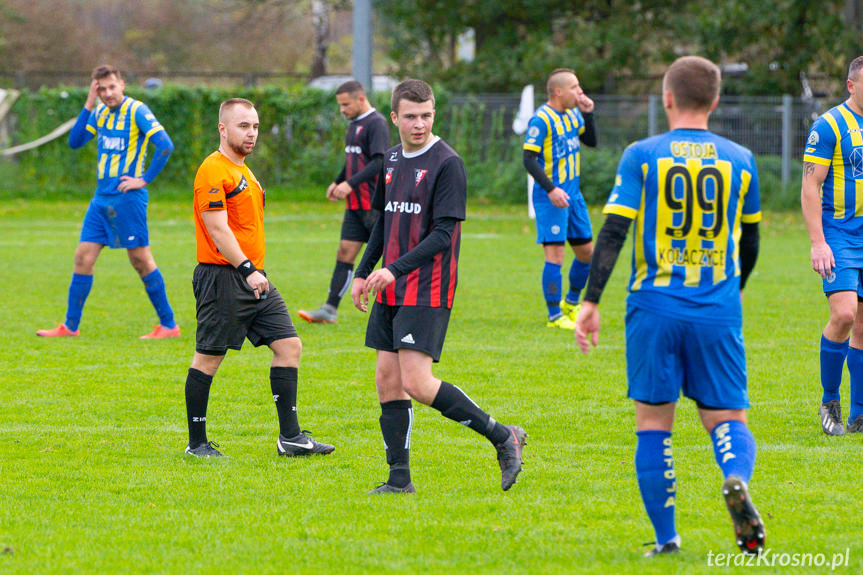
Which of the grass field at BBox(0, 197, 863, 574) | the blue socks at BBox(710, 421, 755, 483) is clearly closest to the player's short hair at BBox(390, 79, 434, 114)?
the grass field at BBox(0, 197, 863, 574)

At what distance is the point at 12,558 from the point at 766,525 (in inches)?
118

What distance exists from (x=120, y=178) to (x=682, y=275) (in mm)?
6666

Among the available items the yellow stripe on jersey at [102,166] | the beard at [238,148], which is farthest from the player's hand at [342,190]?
the beard at [238,148]

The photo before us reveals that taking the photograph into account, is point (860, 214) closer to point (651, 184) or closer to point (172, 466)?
point (651, 184)

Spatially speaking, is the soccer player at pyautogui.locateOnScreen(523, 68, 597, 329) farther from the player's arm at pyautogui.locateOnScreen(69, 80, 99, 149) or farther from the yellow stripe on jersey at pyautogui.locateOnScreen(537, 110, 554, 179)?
the player's arm at pyautogui.locateOnScreen(69, 80, 99, 149)

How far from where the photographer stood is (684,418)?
7.02m

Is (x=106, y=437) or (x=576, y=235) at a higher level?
(x=576, y=235)

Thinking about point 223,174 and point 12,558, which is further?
point 223,174

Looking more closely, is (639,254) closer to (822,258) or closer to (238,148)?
(822,258)

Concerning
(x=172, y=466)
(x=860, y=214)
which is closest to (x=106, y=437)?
(x=172, y=466)

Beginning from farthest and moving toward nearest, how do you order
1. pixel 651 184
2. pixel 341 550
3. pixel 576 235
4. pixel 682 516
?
1. pixel 576 235
2. pixel 682 516
3. pixel 341 550
4. pixel 651 184

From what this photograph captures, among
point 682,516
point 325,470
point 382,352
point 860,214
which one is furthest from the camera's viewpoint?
point 860,214

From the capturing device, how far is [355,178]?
408 inches

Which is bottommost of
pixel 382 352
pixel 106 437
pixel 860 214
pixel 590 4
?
pixel 106 437
